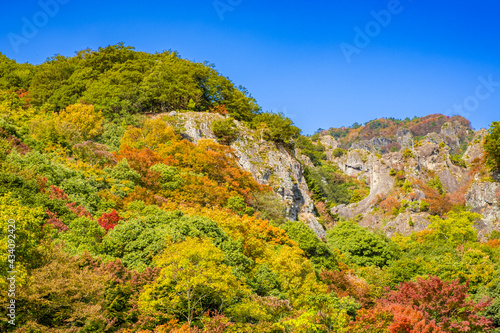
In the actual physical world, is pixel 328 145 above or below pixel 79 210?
above

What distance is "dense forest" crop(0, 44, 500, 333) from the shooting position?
13078 millimetres

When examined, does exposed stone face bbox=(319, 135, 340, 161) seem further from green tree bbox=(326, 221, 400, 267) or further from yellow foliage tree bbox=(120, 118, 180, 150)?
yellow foliage tree bbox=(120, 118, 180, 150)

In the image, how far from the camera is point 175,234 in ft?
56.9

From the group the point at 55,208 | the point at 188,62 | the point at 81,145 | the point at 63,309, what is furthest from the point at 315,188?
the point at 63,309

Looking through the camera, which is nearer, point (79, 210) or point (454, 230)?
point (79, 210)

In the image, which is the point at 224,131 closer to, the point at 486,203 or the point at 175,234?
the point at 175,234

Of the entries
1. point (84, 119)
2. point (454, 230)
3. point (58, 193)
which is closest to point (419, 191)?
point (454, 230)

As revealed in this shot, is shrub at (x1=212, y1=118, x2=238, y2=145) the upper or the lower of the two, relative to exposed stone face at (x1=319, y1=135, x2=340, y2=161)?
lower

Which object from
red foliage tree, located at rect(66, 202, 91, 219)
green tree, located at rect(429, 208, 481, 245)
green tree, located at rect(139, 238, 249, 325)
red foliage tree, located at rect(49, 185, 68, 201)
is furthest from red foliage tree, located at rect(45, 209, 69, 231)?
green tree, located at rect(429, 208, 481, 245)

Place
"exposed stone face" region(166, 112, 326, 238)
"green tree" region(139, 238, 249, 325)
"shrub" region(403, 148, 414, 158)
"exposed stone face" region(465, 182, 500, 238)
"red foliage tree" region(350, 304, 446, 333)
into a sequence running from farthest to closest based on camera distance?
"shrub" region(403, 148, 414, 158) < "exposed stone face" region(465, 182, 500, 238) < "exposed stone face" region(166, 112, 326, 238) < "red foliage tree" region(350, 304, 446, 333) < "green tree" region(139, 238, 249, 325)

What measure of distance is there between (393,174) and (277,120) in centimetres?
2518

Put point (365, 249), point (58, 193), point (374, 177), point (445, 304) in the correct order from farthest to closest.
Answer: point (374, 177) < point (365, 249) < point (58, 193) < point (445, 304)

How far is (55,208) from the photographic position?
19.3 meters

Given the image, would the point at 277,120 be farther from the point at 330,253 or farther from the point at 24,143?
the point at 24,143
